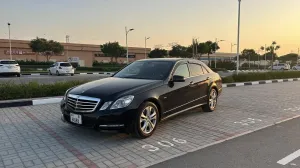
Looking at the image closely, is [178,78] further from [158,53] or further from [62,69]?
[158,53]

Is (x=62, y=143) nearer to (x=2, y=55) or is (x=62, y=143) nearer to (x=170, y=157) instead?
(x=170, y=157)

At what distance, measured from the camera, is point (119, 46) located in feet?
182

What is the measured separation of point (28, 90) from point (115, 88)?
17.2ft

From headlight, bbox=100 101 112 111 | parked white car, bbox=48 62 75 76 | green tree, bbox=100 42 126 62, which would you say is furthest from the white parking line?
green tree, bbox=100 42 126 62

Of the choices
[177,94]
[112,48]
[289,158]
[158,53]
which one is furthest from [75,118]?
[158,53]

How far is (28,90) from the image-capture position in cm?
891

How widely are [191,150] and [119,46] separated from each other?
5216 centimetres

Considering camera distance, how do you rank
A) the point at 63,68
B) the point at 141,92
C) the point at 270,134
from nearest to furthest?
the point at 141,92 → the point at 270,134 → the point at 63,68

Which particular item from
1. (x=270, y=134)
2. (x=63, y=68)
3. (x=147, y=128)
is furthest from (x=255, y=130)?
(x=63, y=68)

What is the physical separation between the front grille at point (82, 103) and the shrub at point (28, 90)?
15.0ft

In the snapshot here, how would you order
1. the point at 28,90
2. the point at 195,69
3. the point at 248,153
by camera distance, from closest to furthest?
the point at 248,153 → the point at 195,69 → the point at 28,90

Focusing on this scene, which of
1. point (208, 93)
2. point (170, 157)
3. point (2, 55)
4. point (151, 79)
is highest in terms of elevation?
point (2, 55)

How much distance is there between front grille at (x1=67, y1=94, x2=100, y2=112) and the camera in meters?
4.67

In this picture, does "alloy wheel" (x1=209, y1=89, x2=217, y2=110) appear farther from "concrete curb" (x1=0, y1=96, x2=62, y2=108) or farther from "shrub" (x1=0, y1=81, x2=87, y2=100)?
"shrub" (x1=0, y1=81, x2=87, y2=100)
